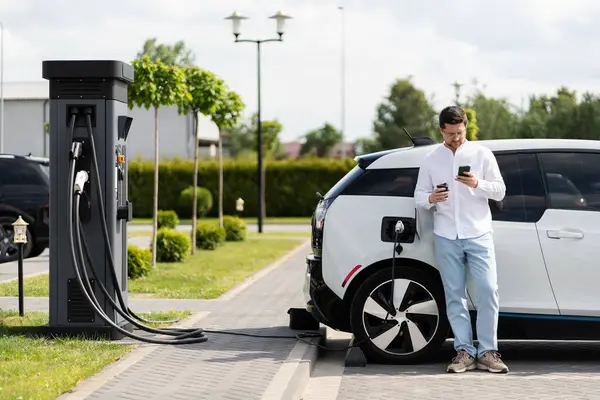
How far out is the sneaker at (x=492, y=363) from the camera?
8656mm

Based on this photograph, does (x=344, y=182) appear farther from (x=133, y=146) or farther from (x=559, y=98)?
(x=133, y=146)

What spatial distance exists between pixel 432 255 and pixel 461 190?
598 millimetres

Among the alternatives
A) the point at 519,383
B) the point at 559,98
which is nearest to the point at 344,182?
the point at 519,383

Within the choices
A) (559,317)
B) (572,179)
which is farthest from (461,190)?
(559,317)

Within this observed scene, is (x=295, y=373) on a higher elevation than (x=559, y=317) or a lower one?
lower

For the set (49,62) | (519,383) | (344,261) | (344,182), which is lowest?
(519,383)

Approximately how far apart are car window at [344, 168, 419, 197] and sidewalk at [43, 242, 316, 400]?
1322 mm

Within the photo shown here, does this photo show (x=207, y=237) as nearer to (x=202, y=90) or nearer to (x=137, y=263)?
(x=202, y=90)

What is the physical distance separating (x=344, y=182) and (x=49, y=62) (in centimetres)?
265

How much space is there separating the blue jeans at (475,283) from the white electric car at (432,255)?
24 centimetres

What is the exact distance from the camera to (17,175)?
64.6ft

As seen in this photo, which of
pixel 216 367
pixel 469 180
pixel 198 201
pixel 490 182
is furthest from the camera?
pixel 198 201

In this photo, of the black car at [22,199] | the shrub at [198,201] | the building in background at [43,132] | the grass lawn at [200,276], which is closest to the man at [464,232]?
the grass lawn at [200,276]

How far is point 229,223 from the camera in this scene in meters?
27.8
